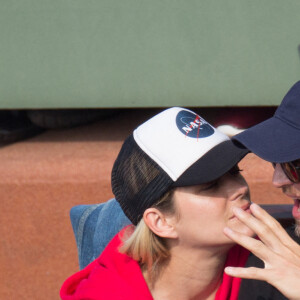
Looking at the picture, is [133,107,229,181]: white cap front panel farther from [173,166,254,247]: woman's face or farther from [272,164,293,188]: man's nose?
[272,164,293,188]: man's nose

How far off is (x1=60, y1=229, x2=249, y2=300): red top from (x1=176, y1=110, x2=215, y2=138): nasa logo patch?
50 cm

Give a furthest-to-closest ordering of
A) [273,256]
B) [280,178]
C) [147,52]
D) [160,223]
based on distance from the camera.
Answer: [147,52] → [280,178] → [160,223] → [273,256]

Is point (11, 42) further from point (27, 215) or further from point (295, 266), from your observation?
point (295, 266)

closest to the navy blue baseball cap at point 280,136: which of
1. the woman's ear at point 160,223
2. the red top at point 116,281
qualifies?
the woman's ear at point 160,223

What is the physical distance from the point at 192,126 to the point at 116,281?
62 centimetres

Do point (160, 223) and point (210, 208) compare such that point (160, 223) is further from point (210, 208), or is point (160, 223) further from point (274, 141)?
point (274, 141)

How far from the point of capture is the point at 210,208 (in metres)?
1.94

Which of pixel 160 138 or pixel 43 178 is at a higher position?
pixel 160 138

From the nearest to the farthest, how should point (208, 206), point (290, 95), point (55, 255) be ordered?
point (208, 206) → point (290, 95) → point (55, 255)

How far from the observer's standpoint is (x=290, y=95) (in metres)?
2.12

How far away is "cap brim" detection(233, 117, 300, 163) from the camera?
6.36ft

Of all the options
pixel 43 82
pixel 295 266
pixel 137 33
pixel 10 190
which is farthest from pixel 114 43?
pixel 295 266

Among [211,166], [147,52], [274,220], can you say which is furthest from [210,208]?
[147,52]

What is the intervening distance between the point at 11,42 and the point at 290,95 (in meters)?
2.65
